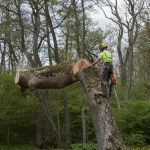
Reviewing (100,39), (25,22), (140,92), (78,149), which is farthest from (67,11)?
(140,92)

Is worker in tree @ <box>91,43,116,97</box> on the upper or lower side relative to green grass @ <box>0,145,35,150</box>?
upper

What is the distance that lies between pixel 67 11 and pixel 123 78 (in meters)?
14.1

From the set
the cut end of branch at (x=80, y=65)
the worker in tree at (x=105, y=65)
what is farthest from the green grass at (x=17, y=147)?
the worker in tree at (x=105, y=65)

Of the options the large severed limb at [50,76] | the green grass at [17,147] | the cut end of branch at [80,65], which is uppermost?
the cut end of branch at [80,65]

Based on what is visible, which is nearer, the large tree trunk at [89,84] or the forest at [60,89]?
the large tree trunk at [89,84]

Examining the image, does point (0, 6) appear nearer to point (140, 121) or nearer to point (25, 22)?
point (25, 22)

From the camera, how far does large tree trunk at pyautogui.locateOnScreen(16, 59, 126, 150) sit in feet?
33.2

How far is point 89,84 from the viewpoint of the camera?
10.6 metres

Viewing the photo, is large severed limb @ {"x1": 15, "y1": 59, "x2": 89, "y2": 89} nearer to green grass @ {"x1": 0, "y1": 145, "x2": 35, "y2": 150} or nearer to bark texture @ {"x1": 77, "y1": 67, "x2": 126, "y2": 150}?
bark texture @ {"x1": 77, "y1": 67, "x2": 126, "y2": 150}

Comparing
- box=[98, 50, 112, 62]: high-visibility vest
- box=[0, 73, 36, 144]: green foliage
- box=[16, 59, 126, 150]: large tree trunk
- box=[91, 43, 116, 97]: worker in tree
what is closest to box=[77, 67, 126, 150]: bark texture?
box=[16, 59, 126, 150]: large tree trunk

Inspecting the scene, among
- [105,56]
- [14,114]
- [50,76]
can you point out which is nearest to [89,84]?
[105,56]

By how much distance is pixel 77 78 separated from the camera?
10.8 m

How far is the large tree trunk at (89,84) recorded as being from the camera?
10125 millimetres

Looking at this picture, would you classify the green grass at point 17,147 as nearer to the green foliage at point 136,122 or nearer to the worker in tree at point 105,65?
the green foliage at point 136,122
